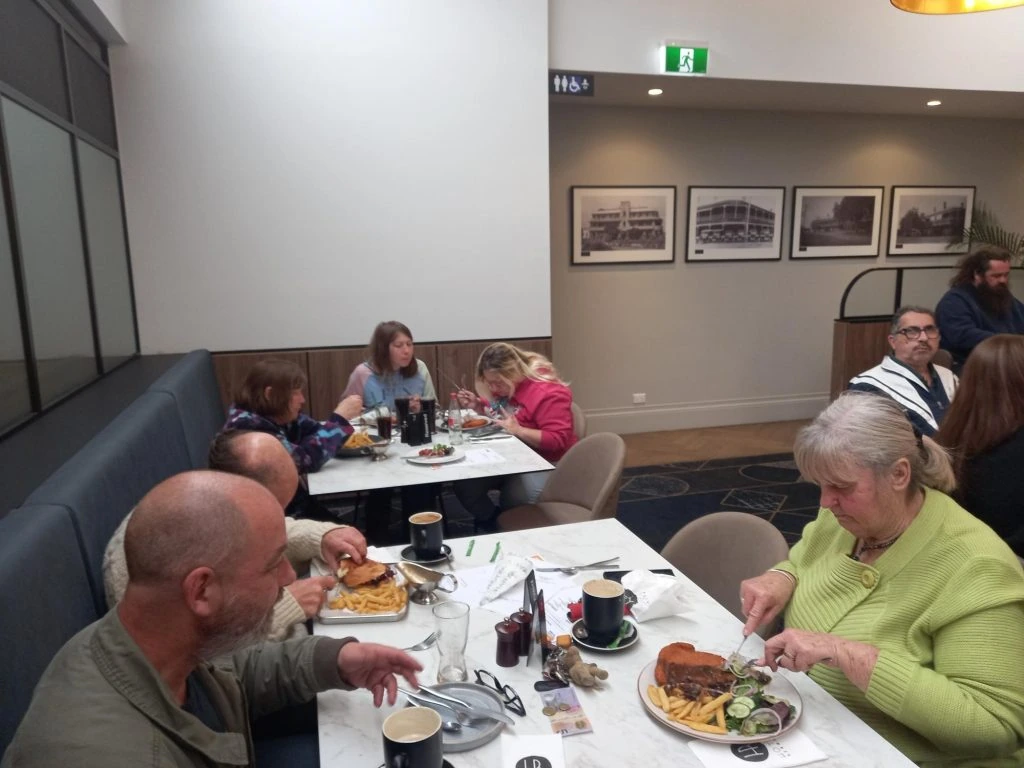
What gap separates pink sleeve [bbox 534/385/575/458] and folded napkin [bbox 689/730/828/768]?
2219 mm

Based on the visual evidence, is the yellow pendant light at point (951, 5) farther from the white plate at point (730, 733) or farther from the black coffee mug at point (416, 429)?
the white plate at point (730, 733)

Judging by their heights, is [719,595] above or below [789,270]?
below

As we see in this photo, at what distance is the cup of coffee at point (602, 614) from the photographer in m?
1.47

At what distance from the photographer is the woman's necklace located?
4.82ft

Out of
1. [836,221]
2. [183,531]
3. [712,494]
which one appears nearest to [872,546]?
[183,531]

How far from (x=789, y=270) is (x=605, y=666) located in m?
6.03

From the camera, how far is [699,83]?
525cm

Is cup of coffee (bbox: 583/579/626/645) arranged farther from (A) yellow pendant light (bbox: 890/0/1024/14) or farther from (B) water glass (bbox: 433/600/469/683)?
(A) yellow pendant light (bbox: 890/0/1024/14)

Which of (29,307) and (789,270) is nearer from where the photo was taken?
(29,307)

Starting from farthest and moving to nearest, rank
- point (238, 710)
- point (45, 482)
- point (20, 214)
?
point (20, 214) < point (45, 482) < point (238, 710)

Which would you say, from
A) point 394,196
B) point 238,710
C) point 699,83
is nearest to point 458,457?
point 238,710

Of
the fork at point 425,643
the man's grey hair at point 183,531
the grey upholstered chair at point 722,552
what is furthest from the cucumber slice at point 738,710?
the man's grey hair at point 183,531

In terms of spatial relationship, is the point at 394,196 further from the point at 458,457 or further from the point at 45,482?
the point at 45,482

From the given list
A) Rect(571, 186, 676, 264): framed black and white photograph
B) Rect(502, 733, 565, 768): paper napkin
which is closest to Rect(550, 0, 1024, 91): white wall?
Rect(571, 186, 676, 264): framed black and white photograph
